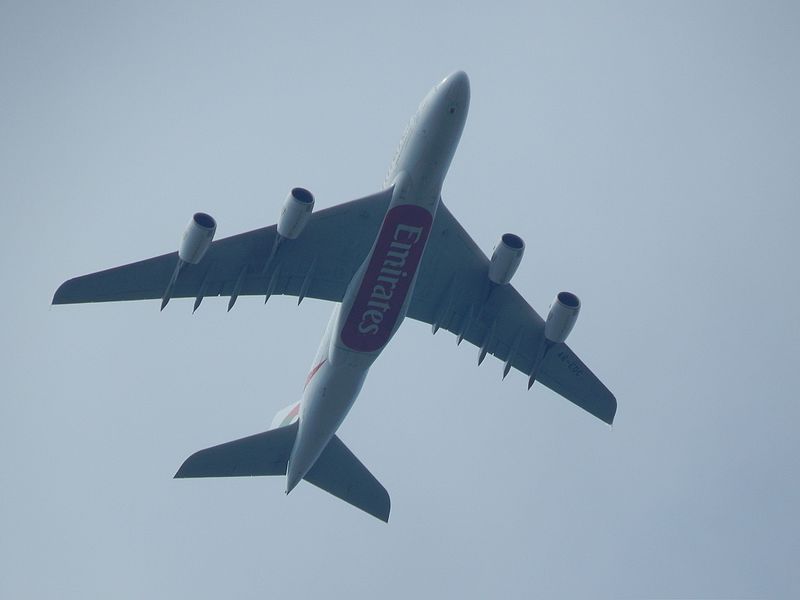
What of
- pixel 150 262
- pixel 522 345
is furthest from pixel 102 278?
pixel 522 345

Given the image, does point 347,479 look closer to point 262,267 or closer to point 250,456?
point 250,456

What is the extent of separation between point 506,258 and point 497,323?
153 inches

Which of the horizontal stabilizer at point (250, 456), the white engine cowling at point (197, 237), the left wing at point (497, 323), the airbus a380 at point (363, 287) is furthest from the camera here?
the left wing at point (497, 323)

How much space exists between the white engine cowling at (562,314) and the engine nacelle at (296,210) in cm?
840

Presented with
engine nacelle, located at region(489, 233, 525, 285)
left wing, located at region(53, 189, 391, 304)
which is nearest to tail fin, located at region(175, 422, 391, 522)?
left wing, located at region(53, 189, 391, 304)

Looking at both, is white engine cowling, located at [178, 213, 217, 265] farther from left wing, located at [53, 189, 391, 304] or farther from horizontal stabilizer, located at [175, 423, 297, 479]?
horizontal stabilizer, located at [175, 423, 297, 479]

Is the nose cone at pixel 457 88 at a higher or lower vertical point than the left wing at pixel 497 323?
higher

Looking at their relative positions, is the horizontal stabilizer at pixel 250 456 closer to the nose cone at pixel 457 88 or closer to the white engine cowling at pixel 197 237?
the white engine cowling at pixel 197 237

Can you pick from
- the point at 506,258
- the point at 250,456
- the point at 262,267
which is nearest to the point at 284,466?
the point at 250,456

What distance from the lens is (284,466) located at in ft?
108

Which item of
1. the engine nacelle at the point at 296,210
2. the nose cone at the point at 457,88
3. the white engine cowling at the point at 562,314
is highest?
the nose cone at the point at 457,88

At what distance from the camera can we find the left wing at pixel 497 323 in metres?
32.0

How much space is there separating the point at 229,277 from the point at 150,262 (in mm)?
2587

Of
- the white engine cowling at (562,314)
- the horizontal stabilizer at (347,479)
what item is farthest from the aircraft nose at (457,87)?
the horizontal stabilizer at (347,479)
